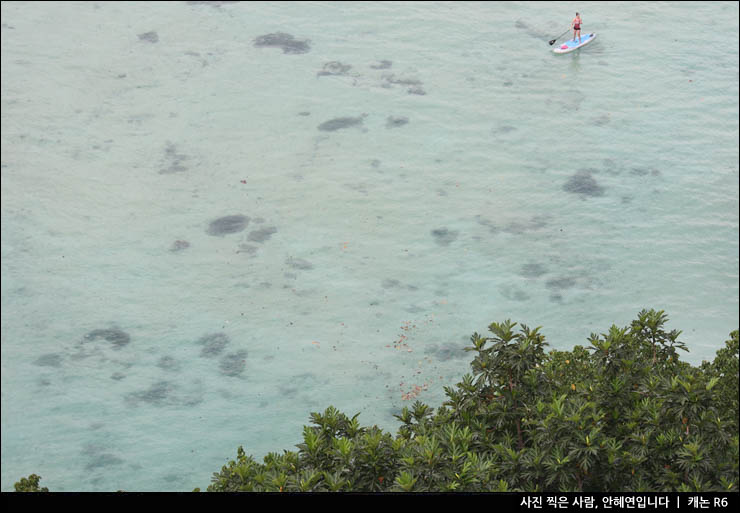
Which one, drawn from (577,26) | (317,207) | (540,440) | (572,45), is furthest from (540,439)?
(577,26)

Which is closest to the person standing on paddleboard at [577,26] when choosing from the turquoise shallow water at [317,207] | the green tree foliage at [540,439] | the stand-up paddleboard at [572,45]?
the stand-up paddleboard at [572,45]

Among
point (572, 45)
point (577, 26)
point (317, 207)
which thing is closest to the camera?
point (317, 207)

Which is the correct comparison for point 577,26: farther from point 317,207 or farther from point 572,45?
point 317,207

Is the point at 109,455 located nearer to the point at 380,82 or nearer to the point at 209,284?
the point at 209,284

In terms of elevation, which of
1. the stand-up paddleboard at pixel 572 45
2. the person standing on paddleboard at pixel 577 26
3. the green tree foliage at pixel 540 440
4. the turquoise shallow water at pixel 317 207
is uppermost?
the person standing on paddleboard at pixel 577 26

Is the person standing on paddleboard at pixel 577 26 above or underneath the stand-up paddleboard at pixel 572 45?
above

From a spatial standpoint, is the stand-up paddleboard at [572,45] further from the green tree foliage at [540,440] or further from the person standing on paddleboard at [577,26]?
the green tree foliage at [540,440]

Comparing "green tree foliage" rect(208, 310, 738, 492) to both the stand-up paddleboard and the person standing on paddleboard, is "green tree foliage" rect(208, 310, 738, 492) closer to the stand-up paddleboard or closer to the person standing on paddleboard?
the stand-up paddleboard
